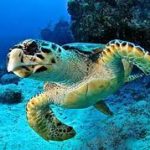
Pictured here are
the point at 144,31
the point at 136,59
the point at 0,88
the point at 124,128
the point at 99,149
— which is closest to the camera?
the point at 136,59

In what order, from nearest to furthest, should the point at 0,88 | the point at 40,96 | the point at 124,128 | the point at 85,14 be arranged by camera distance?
the point at 40,96 < the point at 124,128 < the point at 85,14 < the point at 0,88

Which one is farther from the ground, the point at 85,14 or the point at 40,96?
the point at 85,14

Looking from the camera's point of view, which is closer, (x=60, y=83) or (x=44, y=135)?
(x=60, y=83)

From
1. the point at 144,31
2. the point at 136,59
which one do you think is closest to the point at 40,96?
the point at 136,59

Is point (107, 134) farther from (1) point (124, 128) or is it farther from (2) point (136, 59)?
(2) point (136, 59)

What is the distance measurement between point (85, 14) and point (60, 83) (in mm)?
2917

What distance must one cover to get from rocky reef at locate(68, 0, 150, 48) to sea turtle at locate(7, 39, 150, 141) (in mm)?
1808

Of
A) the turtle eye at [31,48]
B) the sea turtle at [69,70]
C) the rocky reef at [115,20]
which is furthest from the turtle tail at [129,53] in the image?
the rocky reef at [115,20]

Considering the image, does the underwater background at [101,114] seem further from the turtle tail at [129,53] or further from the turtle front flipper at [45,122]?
the turtle tail at [129,53]

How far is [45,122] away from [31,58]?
1.38m

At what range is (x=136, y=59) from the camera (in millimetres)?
3238

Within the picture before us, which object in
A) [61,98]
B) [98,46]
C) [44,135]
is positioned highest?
[98,46]

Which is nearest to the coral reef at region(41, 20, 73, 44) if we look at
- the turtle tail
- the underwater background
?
the underwater background

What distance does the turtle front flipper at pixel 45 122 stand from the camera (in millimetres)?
4008
